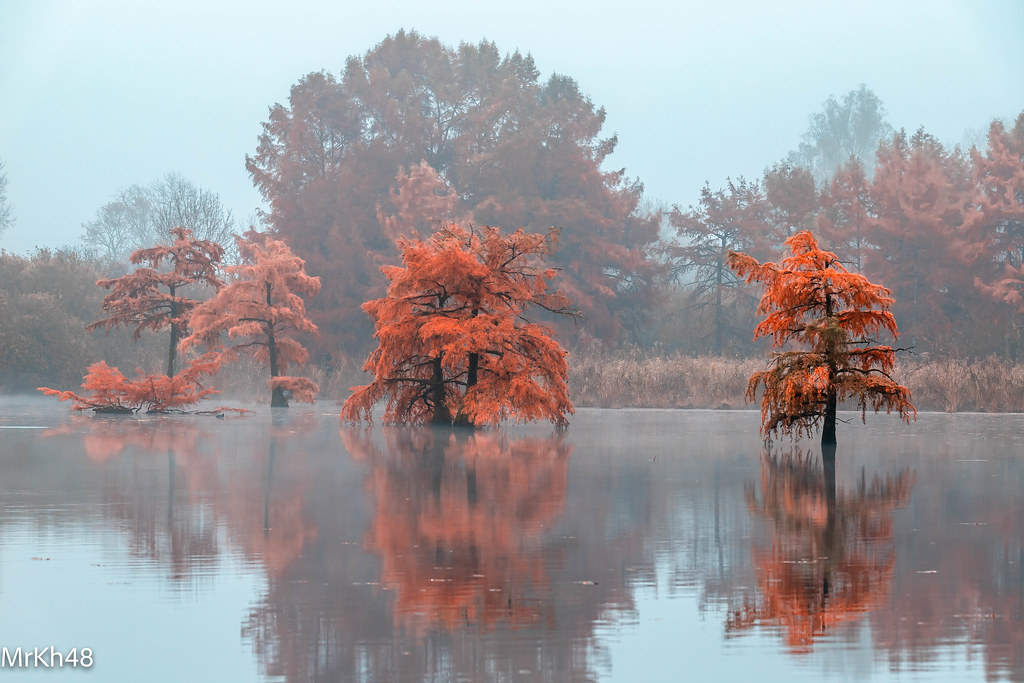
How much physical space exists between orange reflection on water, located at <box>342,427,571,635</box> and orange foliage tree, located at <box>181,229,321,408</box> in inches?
542

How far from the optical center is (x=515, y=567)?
1050cm

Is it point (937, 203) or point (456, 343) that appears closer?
point (456, 343)

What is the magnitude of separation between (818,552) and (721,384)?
2728 cm

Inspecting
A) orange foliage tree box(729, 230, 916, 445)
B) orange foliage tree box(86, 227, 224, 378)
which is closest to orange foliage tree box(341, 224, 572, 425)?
orange foliage tree box(729, 230, 916, 445)

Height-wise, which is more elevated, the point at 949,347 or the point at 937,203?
the point at 937,203

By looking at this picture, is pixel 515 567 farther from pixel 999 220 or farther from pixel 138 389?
pixel 999 220

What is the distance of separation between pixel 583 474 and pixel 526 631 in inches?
399

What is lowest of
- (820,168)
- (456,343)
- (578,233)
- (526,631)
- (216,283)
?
(526,631)

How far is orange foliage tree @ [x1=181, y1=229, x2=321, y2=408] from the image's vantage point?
120ft

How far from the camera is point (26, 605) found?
905cm

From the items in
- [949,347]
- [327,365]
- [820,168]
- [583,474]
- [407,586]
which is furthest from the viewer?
[820,168]

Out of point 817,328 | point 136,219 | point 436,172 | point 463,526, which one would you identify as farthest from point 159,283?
point 136,219

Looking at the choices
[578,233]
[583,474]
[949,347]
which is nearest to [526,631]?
[583,474]

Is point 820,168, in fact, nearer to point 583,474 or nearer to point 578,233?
point 578,233
